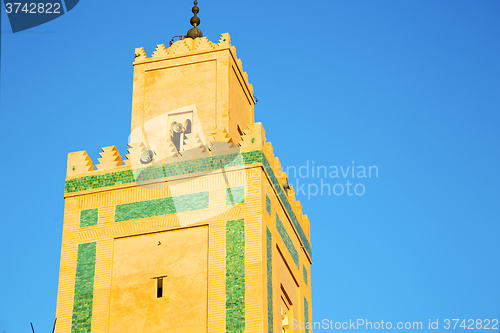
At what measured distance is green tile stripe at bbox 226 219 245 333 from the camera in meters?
15.1

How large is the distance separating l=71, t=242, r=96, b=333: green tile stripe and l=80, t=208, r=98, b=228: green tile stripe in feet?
1.16

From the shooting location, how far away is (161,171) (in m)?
16.8

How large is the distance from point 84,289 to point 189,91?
4039mm

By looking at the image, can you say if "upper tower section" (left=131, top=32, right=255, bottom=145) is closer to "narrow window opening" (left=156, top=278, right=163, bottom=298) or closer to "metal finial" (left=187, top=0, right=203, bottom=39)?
"metal finial" (left=187, top=0, right=203, bottom=39)

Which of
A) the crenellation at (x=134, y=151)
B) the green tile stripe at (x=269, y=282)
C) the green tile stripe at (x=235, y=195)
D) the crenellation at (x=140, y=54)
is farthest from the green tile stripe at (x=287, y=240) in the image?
the crenellation at (x=140, y=54)

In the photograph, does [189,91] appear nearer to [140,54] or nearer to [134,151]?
[140,54]

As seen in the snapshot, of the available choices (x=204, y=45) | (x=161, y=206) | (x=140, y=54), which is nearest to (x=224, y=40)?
(x=204, y=45)

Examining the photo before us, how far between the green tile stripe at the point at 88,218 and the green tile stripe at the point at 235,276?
2255 mm

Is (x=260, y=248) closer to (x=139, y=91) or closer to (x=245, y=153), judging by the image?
(x=245, y=153)

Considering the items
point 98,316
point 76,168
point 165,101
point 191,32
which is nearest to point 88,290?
point 98,316

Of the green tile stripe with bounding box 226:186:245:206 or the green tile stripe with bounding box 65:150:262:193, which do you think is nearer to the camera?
the green tile stripe with bounding box 226:186:245:206

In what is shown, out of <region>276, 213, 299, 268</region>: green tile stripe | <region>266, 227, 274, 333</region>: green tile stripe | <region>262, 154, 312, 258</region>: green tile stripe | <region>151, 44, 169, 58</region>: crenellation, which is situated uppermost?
<region>151, 44, 169, 58</region>: crenellation

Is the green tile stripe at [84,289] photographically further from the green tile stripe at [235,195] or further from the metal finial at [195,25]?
the metal finial at [195,25]

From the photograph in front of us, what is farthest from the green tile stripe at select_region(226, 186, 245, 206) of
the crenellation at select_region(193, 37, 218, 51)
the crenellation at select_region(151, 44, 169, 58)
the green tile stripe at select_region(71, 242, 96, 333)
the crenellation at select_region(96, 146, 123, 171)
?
the crenellation at select_region(151, 44, 169, 58)
